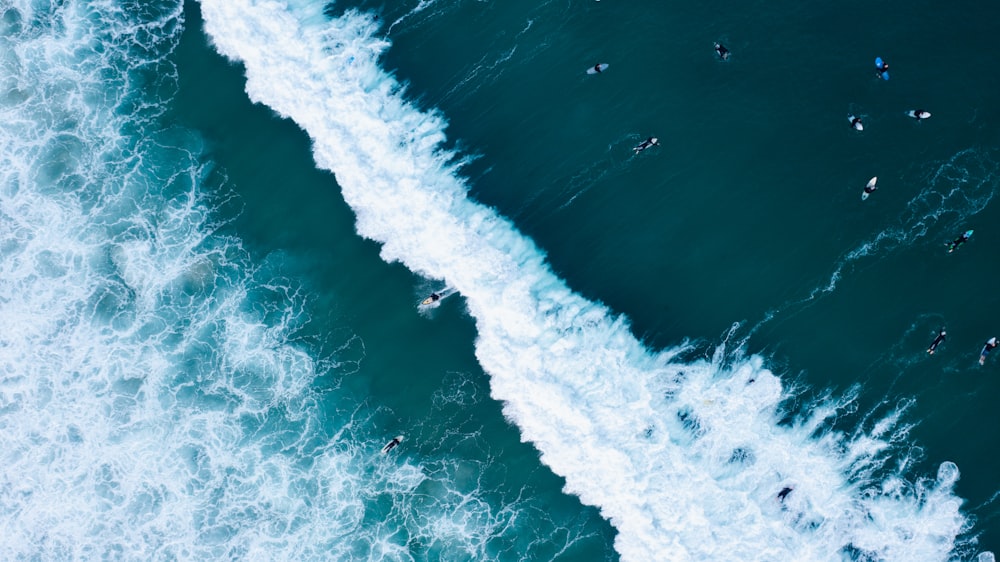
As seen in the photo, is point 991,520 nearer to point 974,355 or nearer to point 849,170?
point 974,355

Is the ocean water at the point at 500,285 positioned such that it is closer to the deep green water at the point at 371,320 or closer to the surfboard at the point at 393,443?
the deep green water at the point at 371,320

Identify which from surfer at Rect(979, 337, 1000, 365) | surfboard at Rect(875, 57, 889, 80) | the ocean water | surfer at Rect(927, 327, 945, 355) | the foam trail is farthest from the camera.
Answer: surfboard at Rect(875, 57, 889, 80)

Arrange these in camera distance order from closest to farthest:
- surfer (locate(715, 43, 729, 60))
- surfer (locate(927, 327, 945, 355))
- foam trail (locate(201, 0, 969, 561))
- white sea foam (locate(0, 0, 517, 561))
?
1. surfer (locate(927, 327, 945, 355))
2. foam trail (locate(201, 0, 969, 561))
3. surfer (locate(715, 43, 729, 60))
4. white sea foam (locate(0, 0, 517, 561))

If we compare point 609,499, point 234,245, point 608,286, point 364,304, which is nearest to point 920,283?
point 608,286

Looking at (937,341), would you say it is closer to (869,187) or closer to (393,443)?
(869,187)

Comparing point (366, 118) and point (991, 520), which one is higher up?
point (991, 520)

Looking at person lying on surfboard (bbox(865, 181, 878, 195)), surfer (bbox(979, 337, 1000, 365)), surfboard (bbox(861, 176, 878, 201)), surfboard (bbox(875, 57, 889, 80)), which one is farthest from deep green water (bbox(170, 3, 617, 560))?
surfboard (bbox(875, 57, 889, 80))

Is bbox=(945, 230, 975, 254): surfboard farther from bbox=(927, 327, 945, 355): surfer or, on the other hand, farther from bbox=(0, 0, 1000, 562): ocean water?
bbox=(927, 327, 945, 355): surfer
